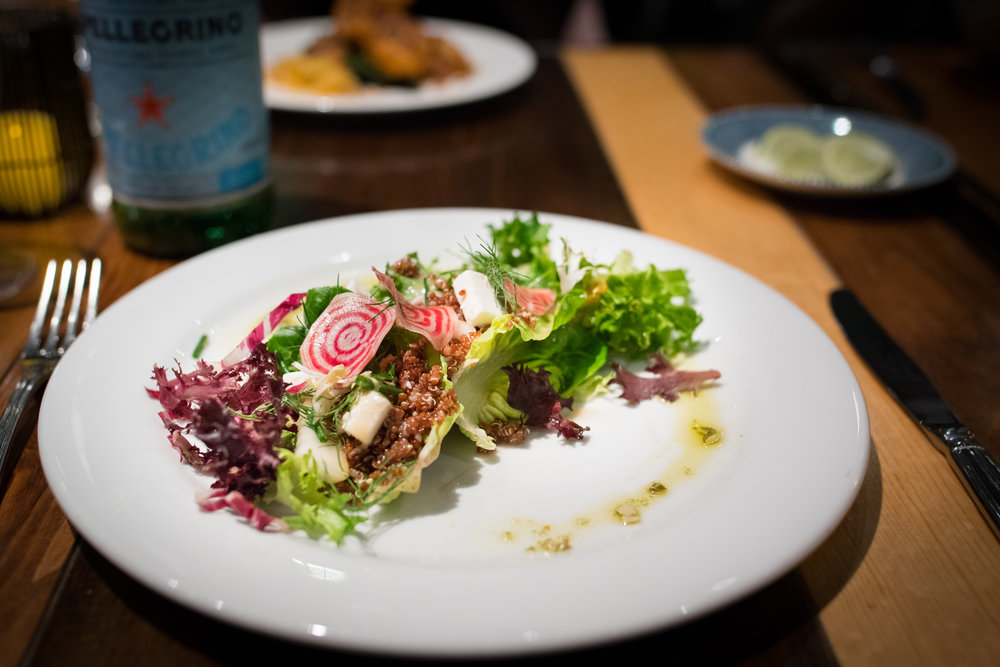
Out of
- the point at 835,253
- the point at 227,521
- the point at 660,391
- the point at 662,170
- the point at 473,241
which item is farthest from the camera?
the point at 662,170

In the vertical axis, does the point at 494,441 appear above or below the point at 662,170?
above

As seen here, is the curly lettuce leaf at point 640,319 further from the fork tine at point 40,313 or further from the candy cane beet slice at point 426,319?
the fork tine at point 40,313

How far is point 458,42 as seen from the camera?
3.33m

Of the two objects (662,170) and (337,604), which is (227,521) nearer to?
(337,604)

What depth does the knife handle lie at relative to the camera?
1.07m

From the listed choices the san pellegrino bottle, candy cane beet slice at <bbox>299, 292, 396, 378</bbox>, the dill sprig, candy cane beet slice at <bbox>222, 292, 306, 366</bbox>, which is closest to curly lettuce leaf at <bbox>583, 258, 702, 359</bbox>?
the dill sprig

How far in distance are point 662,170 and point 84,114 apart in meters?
1.62

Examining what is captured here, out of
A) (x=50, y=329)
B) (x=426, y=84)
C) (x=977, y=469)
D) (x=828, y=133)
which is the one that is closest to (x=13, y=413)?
(x=50, y=329)

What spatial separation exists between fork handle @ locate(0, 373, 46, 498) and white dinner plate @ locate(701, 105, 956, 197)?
5.84 feet

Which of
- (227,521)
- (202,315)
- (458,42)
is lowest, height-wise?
(458,42)

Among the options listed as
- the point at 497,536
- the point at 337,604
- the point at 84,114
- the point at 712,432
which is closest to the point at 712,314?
the point at 712,432

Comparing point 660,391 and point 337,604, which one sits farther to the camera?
point 660,391

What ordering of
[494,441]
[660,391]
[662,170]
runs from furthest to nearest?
1. [662,170]
2. [660,391]
3. [494,441]

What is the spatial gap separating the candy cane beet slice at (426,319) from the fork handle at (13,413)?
584 millimetres
